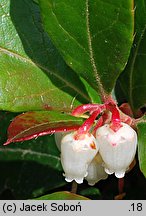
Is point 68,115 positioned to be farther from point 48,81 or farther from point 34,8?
point 34,8

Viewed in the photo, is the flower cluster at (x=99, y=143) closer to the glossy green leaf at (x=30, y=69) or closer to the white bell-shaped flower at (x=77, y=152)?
the white bell-shaped flower at (x=77, y=152)

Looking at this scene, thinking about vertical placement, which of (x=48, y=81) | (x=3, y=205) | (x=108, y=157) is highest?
(x=48, y=81)

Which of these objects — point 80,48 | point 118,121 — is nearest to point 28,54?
point 80,48

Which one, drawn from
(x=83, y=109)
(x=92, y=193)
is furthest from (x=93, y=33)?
(x=92, y=193)

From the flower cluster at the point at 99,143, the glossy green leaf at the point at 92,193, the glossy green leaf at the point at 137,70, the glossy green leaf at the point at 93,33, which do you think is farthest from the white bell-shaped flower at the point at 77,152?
Answer: the glossy green leaf at the point at 92,193

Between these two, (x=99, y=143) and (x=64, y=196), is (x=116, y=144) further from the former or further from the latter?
(x=64, y=196)

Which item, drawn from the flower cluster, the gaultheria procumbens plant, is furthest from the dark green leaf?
the flower cluster

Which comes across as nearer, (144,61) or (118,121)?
(118,121)

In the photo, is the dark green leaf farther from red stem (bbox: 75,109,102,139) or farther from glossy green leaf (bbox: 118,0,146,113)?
red stem (bbox: 75,109,102,139)
